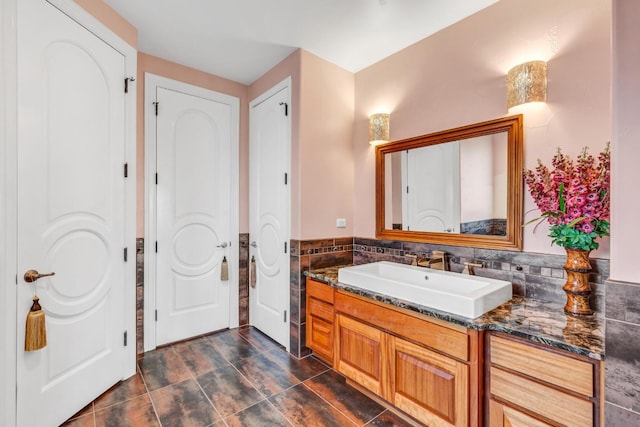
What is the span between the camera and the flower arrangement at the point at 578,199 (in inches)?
54.5

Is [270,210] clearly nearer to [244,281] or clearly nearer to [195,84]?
[244,281]

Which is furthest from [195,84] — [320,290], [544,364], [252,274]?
[544,364]

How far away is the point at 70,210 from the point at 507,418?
2590mm

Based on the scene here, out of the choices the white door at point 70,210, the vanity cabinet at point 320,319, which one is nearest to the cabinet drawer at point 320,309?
the vanity cabinet at point 320,319

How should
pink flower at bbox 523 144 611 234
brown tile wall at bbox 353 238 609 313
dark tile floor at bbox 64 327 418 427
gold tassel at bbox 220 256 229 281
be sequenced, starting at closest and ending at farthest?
1. pink flower at bbox 523 144 611 234
2. brown tile wall at bbox 353 238 609 313
3. dark tile floor at bbox 64 327 418 427
4. gold tassel at bbox 220 256 229 281

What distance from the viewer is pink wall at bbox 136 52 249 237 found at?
259cm

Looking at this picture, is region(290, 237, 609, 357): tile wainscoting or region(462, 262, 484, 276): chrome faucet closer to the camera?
region(290, 237, 609, 357): tile wainscoting

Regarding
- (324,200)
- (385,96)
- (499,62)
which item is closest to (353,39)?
(385,96)

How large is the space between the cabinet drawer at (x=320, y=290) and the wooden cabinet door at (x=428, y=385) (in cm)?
60

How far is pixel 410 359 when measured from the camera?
5.52 feet

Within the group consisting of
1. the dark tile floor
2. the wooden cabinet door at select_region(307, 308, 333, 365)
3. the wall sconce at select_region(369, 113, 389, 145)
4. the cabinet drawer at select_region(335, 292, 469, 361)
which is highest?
the wall sconce at select_region(369, 113, 389, 145)

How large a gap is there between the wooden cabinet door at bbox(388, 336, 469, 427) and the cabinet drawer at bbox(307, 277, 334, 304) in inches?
23.8

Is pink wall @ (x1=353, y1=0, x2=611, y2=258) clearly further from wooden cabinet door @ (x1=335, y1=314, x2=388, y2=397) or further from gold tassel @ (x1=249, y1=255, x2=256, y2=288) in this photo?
gold tassel @ (x1=249, y1=255, x2=256, y2=288)

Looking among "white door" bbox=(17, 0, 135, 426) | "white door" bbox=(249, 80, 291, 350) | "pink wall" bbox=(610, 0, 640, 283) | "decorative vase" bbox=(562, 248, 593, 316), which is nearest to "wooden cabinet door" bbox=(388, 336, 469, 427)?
"decorative vase" bbox=(562, 248, 593, 316)
